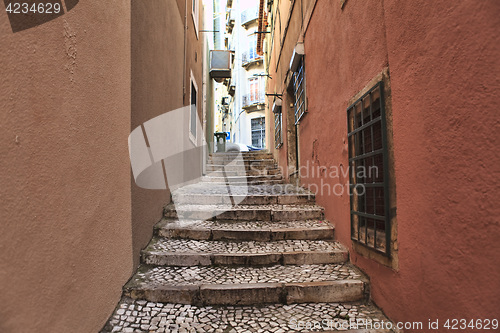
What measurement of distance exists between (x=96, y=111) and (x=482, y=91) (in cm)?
245

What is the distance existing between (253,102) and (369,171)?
2083 centimetres

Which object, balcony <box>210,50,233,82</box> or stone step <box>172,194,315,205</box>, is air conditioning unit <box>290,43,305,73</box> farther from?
balcony <box>210,50,233,82</box>

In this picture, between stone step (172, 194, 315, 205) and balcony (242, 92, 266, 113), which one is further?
balcony (242, 92, 266, 113)

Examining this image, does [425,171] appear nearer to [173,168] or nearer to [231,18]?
[173,168]

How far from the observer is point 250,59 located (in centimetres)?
2305

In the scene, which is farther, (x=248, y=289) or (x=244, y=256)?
(x=244, y=256)

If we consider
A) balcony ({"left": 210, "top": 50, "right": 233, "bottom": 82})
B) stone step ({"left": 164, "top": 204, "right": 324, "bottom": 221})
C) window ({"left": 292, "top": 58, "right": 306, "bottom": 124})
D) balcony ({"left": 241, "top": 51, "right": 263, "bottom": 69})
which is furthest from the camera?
balcony ({"left": 241, "top": 51, "right": 263, "bottom": 69})

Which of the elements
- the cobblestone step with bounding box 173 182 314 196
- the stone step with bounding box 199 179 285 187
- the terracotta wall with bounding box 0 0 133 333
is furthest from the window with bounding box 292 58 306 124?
the terracotta wall with bounding box 0 0 133 333

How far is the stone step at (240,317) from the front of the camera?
2260mm

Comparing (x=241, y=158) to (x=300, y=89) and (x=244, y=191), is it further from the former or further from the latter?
(x=300, y=89)

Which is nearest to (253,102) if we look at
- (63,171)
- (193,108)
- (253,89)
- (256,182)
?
(253,89)

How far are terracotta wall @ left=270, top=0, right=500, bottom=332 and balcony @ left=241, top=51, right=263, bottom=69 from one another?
21111 mm

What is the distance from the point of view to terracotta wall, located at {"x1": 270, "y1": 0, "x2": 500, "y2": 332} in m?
1.33

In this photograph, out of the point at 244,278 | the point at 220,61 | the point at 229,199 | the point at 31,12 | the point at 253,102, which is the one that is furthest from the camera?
the point at 253,102
